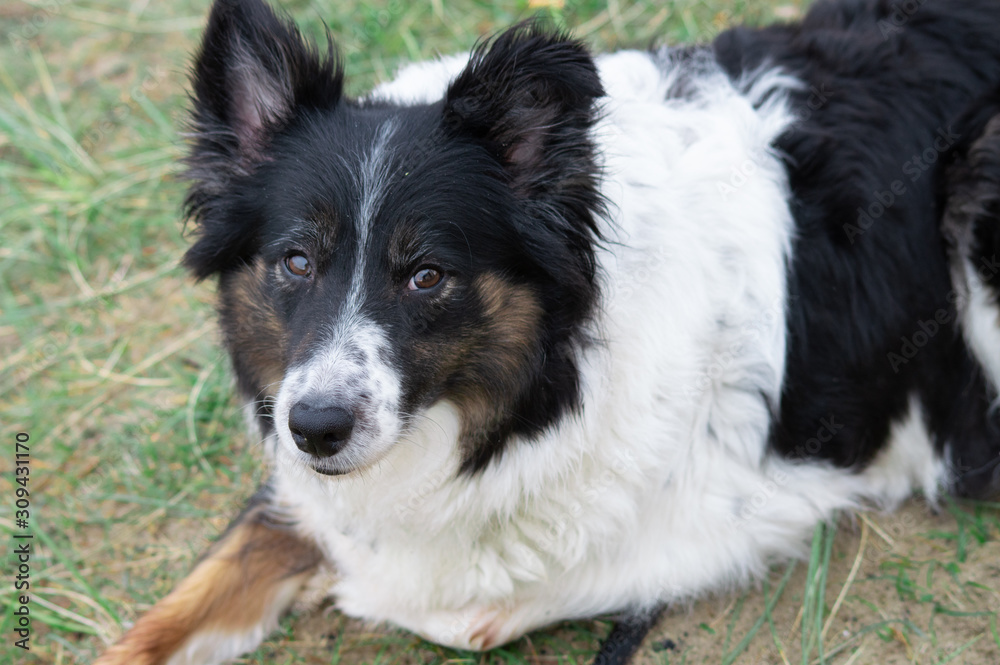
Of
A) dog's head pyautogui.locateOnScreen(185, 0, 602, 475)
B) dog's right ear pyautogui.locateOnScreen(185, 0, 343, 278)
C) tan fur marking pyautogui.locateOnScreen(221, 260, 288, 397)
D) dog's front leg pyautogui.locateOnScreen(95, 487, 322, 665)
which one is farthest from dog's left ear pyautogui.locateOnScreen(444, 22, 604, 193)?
dog's front leg pyautogui.locateOnScreen(95, 487, 322, 665)

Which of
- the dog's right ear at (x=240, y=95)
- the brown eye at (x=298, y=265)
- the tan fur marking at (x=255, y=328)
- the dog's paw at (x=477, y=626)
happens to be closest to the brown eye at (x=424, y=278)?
the brown eye at (x=298, y=265)

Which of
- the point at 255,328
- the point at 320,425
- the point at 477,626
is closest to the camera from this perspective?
the point at 320,425

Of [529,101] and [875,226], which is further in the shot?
[875,226]

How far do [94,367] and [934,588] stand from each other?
4213 millimetres

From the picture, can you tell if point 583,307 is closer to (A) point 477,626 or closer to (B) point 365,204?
(B) point 365,204

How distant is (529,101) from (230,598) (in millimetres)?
2141

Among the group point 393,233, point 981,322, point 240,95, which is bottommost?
point 981,322

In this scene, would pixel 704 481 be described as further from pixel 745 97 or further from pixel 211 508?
pixel 211 508

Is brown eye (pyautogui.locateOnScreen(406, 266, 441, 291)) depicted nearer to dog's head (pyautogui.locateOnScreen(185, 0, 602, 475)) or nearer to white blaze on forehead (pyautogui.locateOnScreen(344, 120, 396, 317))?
dog's head (pyautogui.locateOnScreen(185, 0, 602, 475))

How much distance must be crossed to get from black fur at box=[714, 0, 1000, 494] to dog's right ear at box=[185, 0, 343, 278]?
1.71 metres

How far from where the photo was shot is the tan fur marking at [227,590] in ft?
10.4

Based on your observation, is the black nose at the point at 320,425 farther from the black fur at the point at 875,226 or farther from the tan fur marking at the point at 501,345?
the black fur at the point at 875,226

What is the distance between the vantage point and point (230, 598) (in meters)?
3.34

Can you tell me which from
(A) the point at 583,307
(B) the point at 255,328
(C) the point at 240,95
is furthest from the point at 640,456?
(C) the point at 240,95
